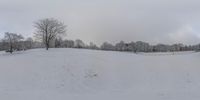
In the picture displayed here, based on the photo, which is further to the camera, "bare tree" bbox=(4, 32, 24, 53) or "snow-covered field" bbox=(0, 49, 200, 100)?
"bare tree" bbox=(4, 32, 24, 53)

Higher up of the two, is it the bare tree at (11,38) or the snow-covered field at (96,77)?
the bare tree at (11,38)

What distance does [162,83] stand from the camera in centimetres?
2170

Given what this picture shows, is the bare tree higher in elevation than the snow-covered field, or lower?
higher

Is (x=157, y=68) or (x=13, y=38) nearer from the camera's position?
(x=157, y=68)

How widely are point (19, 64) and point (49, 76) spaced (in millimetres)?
7230

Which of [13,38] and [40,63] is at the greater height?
[13,38]

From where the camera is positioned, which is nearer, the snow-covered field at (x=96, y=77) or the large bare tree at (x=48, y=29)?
the snow-covered field at (x=96, y=77)

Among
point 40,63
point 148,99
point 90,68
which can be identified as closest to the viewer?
point 148,99

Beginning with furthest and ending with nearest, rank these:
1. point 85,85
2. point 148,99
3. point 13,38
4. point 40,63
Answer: point 13,38 < point 40,63 < point 85,85 < point 148,99

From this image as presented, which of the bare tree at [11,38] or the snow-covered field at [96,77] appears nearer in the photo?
the snow-covered field at [96,77]

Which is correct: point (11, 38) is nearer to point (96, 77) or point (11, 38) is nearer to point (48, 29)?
point (48, 29)

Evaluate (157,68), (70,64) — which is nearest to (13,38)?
(70,64)

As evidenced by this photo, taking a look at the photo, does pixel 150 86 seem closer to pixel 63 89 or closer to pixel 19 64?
pixel 63 89

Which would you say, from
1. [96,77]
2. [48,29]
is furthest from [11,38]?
[96,77]
